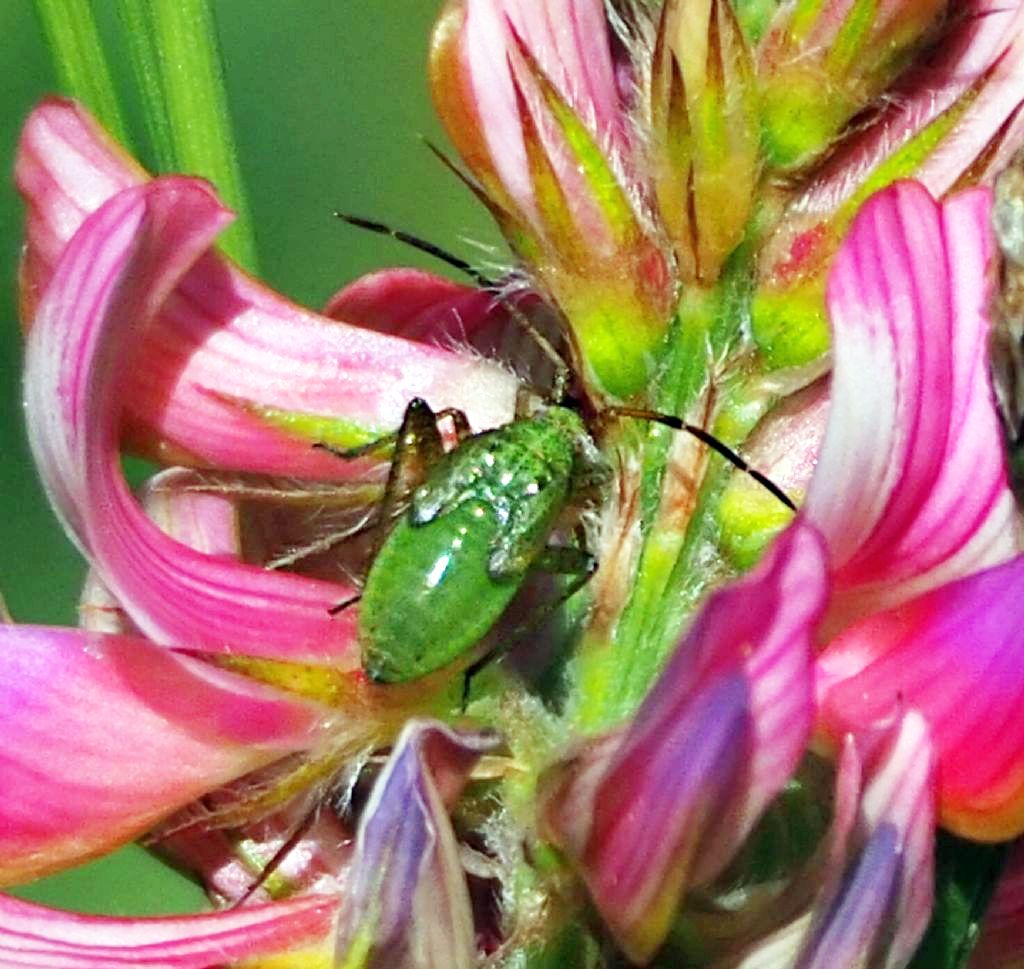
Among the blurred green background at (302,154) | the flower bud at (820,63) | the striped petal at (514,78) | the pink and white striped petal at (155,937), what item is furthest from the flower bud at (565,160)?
the blurred green background at (302,154)

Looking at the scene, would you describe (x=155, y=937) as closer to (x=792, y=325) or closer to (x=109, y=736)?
(x=109, y=736)

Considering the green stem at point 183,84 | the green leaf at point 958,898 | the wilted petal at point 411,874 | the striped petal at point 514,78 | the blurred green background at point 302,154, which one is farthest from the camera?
the blurred green background at point 302,154

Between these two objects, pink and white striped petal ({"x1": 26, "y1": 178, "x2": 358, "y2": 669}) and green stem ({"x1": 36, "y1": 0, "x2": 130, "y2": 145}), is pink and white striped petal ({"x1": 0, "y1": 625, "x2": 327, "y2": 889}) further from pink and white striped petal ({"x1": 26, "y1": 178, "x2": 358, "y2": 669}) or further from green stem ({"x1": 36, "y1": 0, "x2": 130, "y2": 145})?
green stem ({"x1": 36, "y1": 0, "x2": 130, "y2": 145})

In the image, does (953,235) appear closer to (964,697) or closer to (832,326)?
(832,326)

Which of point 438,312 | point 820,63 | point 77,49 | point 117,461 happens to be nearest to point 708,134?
point 820,63

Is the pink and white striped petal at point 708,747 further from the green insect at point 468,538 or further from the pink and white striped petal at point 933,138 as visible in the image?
the pink and white striped petal at point 933,138

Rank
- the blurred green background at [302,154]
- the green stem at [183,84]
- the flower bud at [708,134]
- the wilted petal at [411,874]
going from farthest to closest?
the blurred green background at [302,154], the green stem at [183,84], the flower bud at [708,134], the wilted petal at [411,874]
